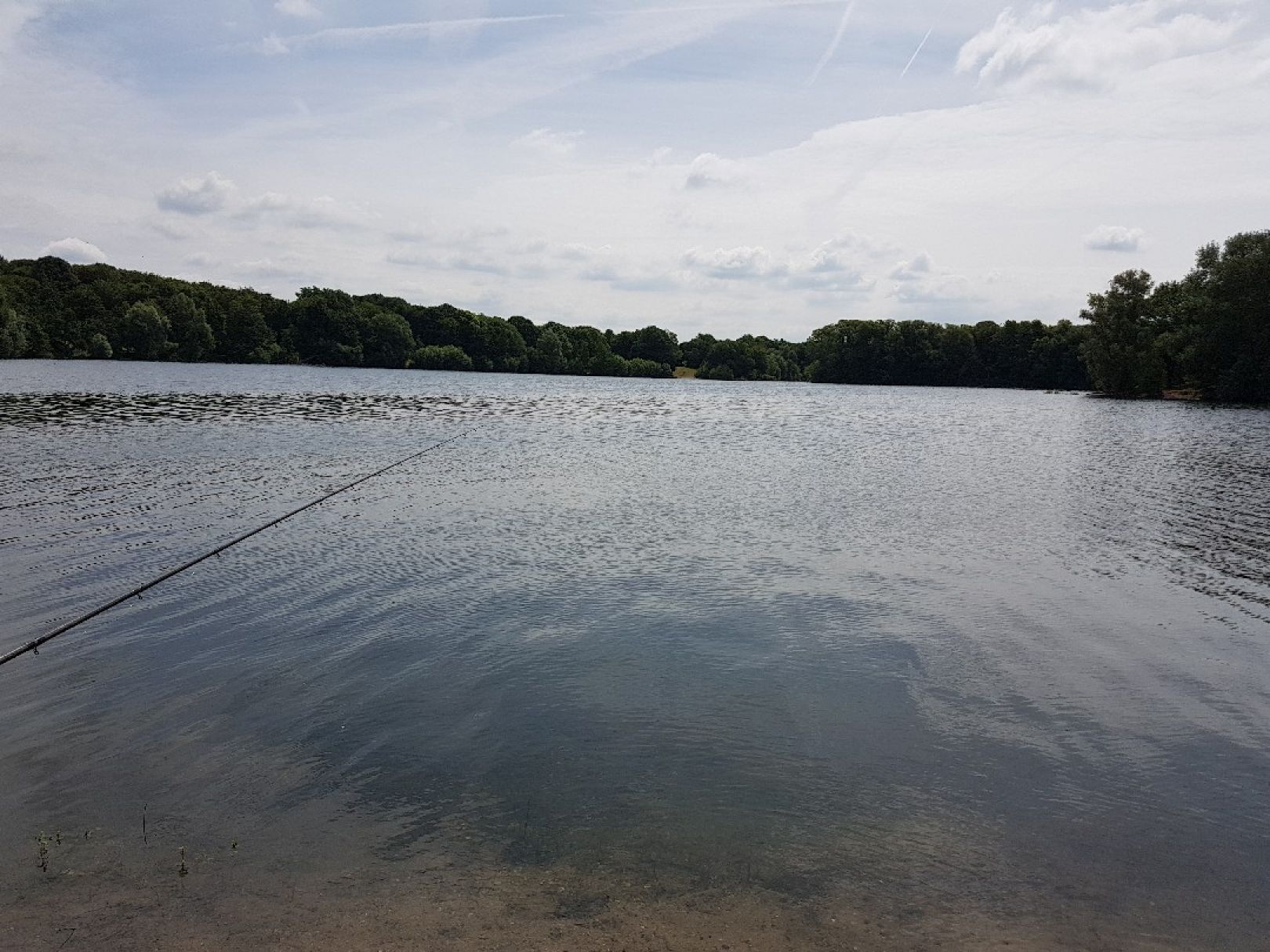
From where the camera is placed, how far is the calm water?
691 centimetres

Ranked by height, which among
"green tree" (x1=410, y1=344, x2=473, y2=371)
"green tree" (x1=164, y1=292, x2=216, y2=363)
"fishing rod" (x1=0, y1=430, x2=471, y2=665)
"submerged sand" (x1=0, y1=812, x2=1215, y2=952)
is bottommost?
"fishing rod" (x1=0, y1=430, x2=471, y2=665)

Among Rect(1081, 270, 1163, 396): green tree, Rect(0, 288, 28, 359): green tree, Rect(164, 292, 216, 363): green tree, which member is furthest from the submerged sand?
Rect(164, 292, 216, 363): green tree

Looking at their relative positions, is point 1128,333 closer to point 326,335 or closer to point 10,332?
point 326,335

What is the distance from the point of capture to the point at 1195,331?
9969 centimetres

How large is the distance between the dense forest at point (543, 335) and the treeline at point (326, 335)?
0.28m

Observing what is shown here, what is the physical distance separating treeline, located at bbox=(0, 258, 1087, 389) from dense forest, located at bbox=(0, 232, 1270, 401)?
0.28m

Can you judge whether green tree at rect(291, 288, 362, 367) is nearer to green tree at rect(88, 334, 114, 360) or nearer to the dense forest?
the dense forest

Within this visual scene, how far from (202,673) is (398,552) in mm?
6645

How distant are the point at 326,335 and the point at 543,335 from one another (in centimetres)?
5018

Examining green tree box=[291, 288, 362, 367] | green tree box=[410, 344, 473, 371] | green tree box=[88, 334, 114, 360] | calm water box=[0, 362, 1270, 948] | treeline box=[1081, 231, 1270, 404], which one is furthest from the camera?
green tree box=[410, 344, 473, 371]

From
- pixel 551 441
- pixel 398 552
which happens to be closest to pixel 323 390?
pixel 551 441

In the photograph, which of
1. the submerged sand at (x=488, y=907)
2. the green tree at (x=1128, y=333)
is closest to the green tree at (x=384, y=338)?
the green tree at (x=1128, y=333)

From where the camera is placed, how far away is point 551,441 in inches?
1661

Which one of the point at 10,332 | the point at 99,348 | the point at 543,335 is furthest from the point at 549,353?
the point at 10,332
